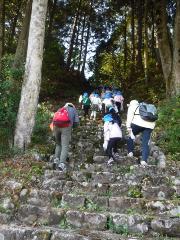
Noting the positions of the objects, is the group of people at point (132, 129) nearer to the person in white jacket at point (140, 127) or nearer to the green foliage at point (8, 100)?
the person in white jacket at point (140, 127)

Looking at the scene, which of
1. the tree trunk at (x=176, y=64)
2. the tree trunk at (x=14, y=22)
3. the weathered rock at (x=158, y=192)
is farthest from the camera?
the tree trunk at (x=14, y=22)

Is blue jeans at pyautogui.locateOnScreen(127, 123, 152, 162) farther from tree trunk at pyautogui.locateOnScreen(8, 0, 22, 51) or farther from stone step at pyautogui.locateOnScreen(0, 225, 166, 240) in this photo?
tree trunk at pyautogui.locateOnScreen(8, 0, 22, 51)

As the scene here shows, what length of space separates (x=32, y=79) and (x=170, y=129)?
4.33 metres

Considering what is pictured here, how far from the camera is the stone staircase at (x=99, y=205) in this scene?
6.57 metres

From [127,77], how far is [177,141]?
17.6m

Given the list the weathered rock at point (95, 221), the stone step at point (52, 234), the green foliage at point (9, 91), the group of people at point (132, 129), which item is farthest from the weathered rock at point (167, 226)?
the green foliage at point (9, 91)

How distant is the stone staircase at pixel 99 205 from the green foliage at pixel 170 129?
1700 millimetres

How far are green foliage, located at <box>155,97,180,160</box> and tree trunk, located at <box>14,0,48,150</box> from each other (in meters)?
3.79

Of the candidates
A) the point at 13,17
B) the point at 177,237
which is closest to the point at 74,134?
the point at 177,237

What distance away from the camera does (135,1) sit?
29500 millimetres

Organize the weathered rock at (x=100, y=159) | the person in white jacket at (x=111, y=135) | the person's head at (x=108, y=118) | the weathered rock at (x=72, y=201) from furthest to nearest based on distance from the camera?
the person's head at (x=108, y=118) < the weathered rock at (x=100, y=159) < the person in white jacket at (x=111, y=135) < the weathered rock at (x=72, y=201)

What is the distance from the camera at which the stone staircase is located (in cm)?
657

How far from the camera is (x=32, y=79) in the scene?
36.9 ft

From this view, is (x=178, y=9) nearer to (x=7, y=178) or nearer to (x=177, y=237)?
(x=7, y=178)
